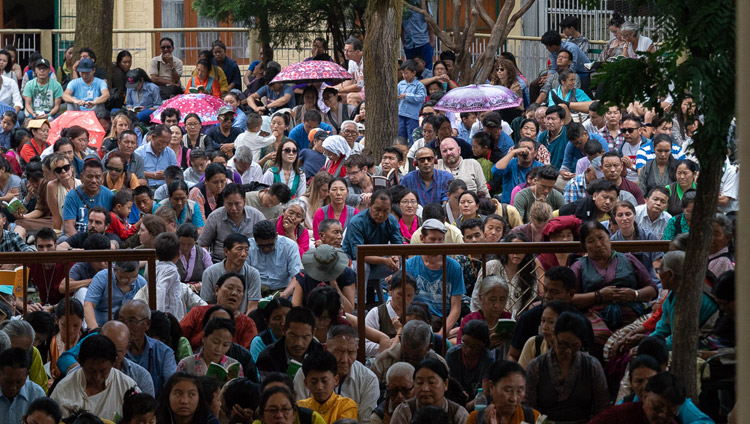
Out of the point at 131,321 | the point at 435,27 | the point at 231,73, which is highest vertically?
the point at 435,27

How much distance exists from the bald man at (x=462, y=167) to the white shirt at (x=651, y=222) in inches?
78.8

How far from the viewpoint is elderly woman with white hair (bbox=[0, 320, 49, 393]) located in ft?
25.4

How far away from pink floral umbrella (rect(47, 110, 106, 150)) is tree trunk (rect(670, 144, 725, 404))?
35.1ft

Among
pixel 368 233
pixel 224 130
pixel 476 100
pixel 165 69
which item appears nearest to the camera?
pixel 368 233

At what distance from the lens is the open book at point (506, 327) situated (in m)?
7.86

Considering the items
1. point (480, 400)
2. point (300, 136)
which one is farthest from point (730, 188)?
point (300, 136)

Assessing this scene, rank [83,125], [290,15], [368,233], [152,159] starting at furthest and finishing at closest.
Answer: [290,15] < [83,125] < [152,159] < [368,233]

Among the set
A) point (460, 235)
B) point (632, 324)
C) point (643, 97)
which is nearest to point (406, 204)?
point (460, 235)

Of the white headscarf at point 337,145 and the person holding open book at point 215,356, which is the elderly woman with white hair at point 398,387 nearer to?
the person holding open book at point 215,356

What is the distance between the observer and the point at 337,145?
518 inches

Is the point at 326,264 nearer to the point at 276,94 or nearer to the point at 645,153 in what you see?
the point at 645,153

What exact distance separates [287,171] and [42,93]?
24.0 ft

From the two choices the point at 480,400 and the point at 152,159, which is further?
the point at 152,159

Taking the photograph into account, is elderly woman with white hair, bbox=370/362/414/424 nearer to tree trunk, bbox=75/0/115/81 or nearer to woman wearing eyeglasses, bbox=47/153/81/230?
woman wearing eyeglasses, bbox=47/153/81/230
